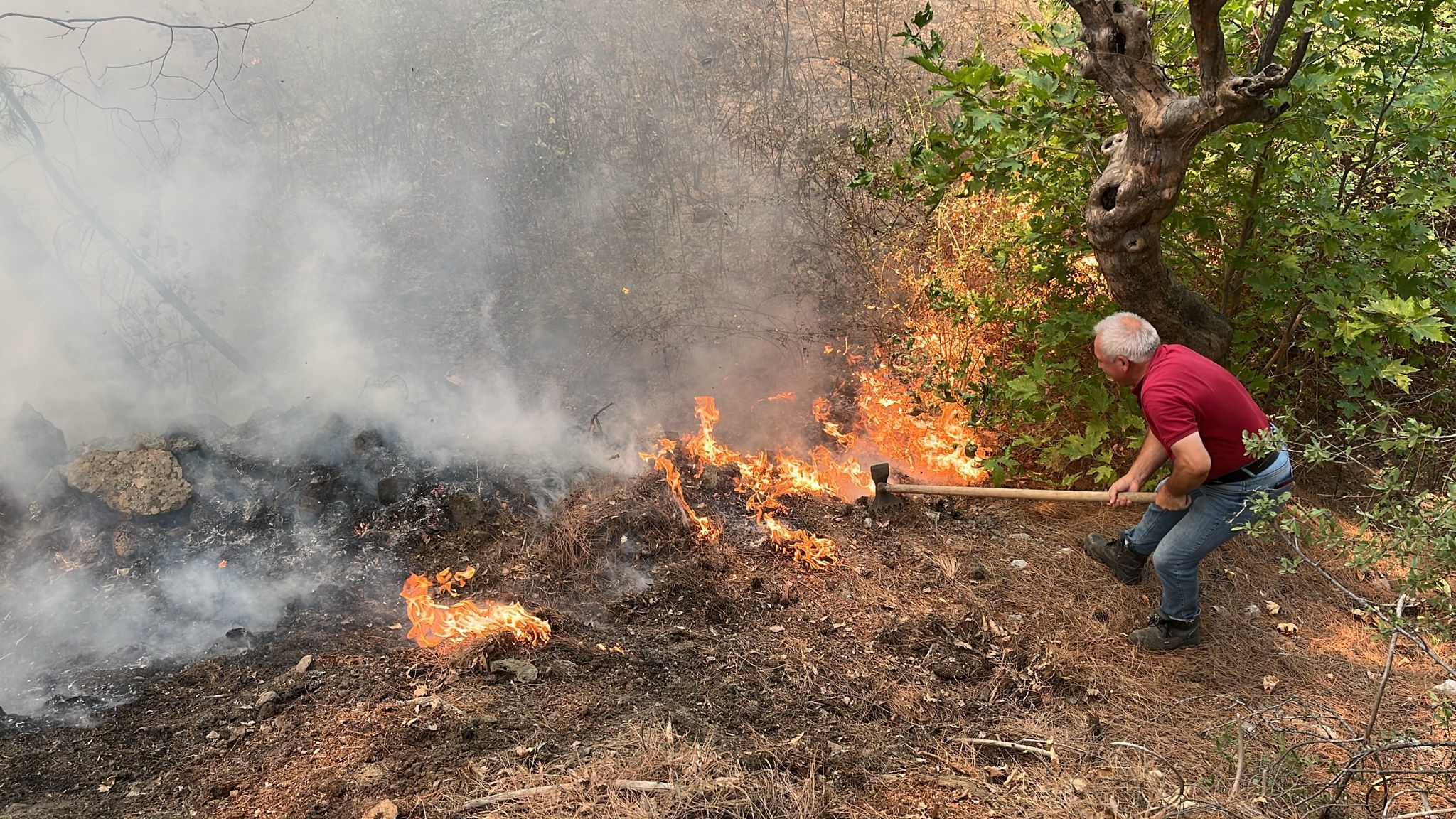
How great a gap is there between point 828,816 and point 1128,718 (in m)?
1.62

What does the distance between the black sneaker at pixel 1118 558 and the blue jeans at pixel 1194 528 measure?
0.29 metres

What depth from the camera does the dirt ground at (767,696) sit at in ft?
10.2

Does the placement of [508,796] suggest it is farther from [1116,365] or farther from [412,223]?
[412,223]

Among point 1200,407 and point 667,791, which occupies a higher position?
point 1200,407

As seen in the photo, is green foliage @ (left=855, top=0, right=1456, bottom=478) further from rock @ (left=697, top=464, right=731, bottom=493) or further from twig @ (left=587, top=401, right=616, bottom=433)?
twig @ (left=587, top=401, right=616, bottom=433)

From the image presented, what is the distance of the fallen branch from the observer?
304 centimetres

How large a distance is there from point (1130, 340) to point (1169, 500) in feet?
2.70

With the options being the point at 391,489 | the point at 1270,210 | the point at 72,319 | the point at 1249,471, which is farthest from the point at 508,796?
the point at 72,319

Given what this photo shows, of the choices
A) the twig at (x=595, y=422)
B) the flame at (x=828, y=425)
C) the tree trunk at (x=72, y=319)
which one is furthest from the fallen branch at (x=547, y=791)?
the tree trunk at (x=72, y=319)

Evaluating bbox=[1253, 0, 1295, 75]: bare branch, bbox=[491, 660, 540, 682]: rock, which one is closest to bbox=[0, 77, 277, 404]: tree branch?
bbox=[491, 660, 540, 682]: rock

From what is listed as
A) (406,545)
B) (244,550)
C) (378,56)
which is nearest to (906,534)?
(406,545)

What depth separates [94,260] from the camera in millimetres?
7199

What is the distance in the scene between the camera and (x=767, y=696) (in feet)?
12.6

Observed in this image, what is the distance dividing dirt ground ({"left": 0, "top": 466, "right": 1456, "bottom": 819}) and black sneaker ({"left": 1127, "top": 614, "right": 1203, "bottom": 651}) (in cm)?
7
